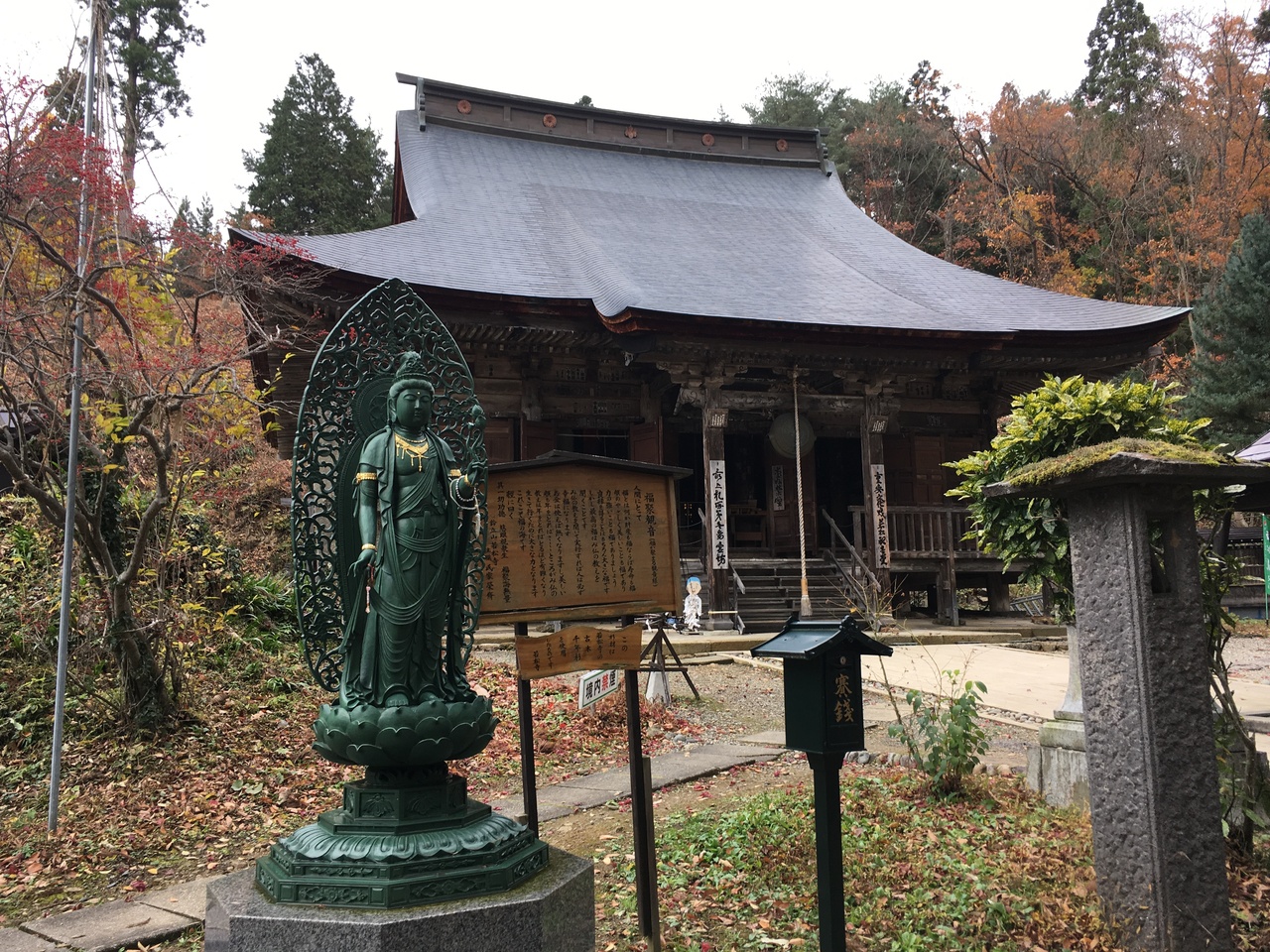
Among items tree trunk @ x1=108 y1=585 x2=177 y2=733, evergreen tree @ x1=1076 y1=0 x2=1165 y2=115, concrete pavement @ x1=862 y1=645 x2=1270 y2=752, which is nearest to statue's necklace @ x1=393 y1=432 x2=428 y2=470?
tree trunk @ x1=108 y1=585 x2=177 y2=733

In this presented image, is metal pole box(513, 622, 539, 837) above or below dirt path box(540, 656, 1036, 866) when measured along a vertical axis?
above

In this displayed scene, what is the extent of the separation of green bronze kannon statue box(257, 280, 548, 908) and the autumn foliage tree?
9.72 feet

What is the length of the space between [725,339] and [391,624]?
10758 mm

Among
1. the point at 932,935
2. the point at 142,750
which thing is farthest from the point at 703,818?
the point at 142,750

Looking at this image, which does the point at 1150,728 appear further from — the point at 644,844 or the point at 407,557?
the point at 407,557

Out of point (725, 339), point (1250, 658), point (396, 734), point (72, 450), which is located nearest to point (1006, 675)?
point (1250, 658)

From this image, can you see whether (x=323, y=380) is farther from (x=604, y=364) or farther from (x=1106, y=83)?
(x=1106, y=83)

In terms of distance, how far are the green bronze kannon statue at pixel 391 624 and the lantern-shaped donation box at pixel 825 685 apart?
107cm

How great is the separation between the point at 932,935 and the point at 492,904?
1951 millimetres

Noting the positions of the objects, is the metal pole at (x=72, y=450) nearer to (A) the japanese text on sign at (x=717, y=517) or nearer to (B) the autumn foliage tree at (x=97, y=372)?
(B) the autumn foliage tree at (x=97, y=372)

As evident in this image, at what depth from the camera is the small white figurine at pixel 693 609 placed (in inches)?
493

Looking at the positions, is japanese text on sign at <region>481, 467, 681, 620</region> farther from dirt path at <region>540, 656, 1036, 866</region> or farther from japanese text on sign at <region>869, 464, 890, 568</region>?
japanese text on sign at <region>869, 464, 890, 568</region>

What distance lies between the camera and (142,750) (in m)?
6.29

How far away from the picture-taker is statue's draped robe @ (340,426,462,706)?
10.5 feet
